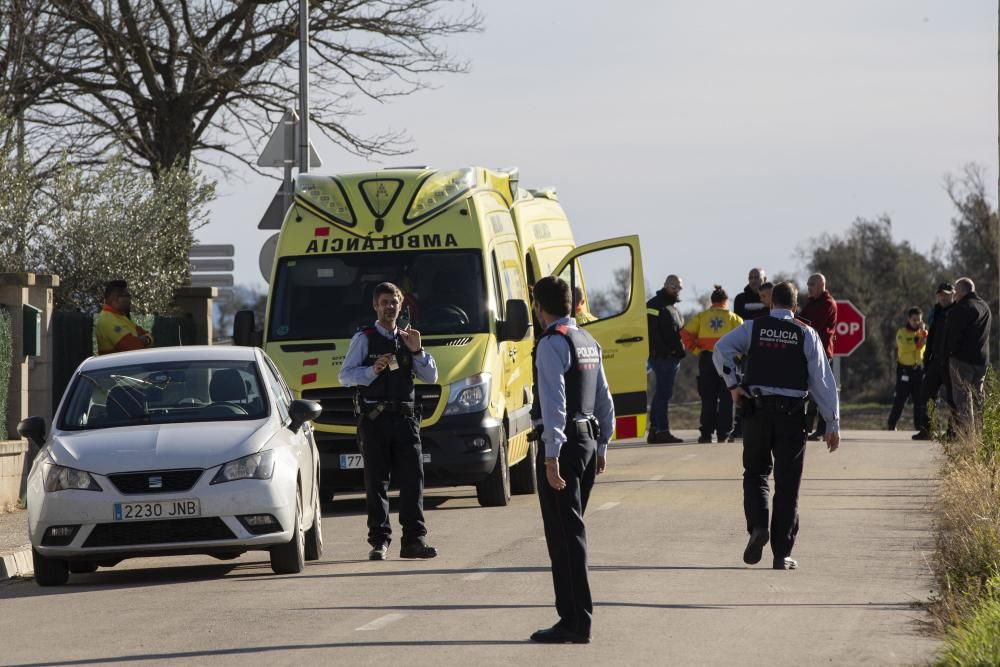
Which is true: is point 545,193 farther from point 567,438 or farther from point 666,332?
point 567,438

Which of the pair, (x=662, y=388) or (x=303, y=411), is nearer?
(x=303, y=411)

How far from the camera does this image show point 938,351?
21688mm

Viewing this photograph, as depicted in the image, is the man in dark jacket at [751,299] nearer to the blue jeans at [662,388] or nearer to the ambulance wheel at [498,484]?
the blue jeans at [662,388]

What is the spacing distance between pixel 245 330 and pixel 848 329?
17.5 meters

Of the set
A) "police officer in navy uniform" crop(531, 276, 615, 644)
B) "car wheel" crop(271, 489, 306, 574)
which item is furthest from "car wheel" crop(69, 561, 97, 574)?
"police officer in navy uniform" crop(531, 276, 615, 644)

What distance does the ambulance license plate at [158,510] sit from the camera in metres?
11.4

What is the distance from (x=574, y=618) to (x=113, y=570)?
197 inches

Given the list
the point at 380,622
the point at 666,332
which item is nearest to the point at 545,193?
the point at 666,332

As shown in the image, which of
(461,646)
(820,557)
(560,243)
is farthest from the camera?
(560,243)

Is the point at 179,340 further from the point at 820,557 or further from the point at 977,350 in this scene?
the point at 820,557

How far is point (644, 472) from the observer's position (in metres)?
20.2

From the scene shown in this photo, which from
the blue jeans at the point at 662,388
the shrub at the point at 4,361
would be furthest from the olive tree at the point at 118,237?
the blue jeans at the point at 662,388

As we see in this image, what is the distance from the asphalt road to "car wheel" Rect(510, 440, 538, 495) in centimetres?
155

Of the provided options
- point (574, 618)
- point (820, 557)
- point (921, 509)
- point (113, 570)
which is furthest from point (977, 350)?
point (574, 618)
